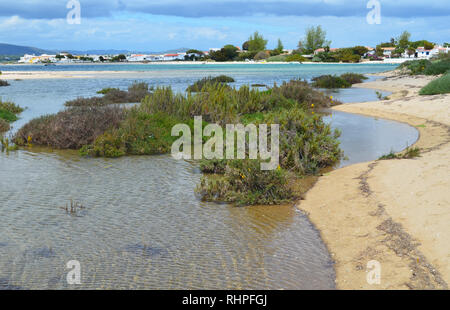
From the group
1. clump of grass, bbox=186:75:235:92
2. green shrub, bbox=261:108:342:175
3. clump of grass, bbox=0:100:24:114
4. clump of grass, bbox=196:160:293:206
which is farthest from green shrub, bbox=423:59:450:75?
clump of grass, bbox=196:160:293:206

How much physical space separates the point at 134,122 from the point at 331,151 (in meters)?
6.14

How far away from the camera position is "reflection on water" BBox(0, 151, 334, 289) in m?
5.33

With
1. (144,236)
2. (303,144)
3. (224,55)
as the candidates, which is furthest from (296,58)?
(144,236)

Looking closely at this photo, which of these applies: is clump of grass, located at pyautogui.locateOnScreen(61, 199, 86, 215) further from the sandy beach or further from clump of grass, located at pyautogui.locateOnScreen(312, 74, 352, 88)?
clump of grass, located at pyautogui.locateOnScreen(312, 74, 352, 88)

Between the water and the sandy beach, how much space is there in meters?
0.38

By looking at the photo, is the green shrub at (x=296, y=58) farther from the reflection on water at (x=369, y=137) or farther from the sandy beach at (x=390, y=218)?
the sandy beach at (x=390, y=218)

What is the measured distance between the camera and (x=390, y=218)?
667cm

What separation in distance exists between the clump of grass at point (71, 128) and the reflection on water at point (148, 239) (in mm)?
3240

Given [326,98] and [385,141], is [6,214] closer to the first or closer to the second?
[385,141]

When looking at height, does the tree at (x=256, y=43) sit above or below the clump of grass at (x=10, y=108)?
above

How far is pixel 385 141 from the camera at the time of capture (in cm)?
1388

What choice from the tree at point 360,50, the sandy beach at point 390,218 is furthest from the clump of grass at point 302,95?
the tree at point 360,50

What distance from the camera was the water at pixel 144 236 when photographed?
5.34 metres

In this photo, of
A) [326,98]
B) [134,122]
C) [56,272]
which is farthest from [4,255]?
[326,98]
